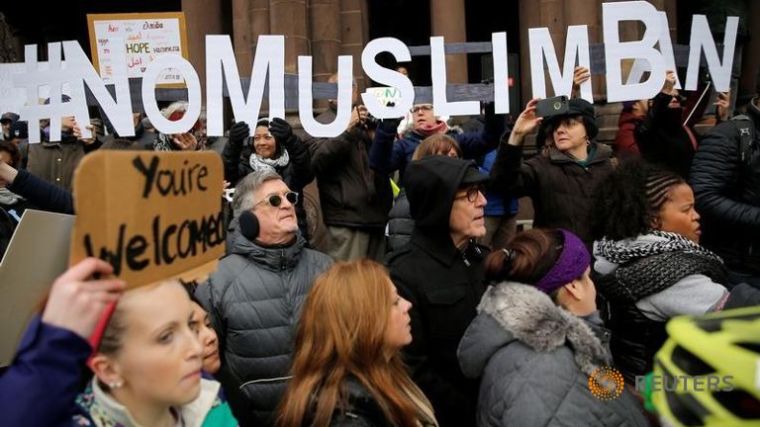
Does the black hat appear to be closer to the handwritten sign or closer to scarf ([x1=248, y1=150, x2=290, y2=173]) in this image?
scarf ([x1=248, y1=150, x2=290, y2=173])

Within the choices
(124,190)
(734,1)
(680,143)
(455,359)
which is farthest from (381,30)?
(124,190)

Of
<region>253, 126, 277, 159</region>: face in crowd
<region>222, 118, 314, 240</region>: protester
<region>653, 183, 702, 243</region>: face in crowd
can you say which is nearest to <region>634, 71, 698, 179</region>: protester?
<region>653, 183, 702, 243</region>: face in crowd

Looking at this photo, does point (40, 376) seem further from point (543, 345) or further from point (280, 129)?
point (280, 129)

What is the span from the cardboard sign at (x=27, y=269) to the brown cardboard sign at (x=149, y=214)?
2.16 ft

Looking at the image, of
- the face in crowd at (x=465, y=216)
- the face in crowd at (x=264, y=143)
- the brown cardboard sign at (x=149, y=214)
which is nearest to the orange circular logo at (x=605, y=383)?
the face in crowd at (x=465, y=216)

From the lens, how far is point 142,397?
5.98 feet

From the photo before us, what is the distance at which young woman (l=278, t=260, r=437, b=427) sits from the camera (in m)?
2.32

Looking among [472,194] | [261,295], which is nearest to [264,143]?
[261,295]

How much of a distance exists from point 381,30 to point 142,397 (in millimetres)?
14234

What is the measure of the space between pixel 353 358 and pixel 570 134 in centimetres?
259

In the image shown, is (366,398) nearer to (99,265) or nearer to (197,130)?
(99,265)

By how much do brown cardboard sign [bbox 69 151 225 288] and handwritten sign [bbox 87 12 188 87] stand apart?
4079 mm

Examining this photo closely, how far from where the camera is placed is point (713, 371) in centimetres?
117

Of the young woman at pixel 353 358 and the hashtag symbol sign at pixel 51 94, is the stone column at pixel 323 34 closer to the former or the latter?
the hashtag symbol sign at pixel 51 94
